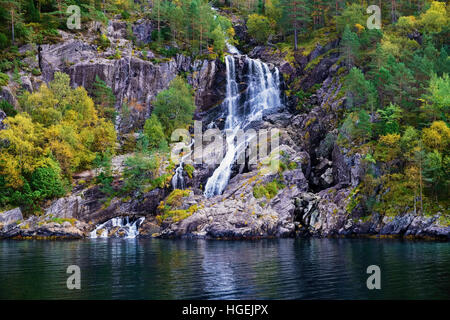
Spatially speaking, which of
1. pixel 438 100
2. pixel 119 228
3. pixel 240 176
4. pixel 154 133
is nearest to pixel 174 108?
pixel 154 133

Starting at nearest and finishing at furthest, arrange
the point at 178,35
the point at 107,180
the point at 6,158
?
1. the point at 6,158
2. the point at 107,180
3. the point at 178,35

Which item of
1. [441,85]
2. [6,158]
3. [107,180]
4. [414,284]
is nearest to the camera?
[414,284]

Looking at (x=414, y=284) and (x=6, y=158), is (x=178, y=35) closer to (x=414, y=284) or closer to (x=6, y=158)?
(x=6, y=158)

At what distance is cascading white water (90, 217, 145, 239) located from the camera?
63562mm


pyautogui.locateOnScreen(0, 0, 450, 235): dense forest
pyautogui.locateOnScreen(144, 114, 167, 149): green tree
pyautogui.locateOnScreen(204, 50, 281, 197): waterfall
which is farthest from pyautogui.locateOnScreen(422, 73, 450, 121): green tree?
pyautogui.locateOnScreen(144, 114, 167, 149): green tree

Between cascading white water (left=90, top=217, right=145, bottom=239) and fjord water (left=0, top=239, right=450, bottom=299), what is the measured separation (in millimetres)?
22310

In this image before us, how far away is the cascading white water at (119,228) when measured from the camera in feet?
209

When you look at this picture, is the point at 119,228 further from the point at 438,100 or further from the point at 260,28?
the point at 260,28

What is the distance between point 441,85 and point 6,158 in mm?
75119

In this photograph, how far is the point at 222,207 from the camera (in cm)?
6156

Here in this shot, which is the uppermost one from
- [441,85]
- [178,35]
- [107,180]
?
[178,35]

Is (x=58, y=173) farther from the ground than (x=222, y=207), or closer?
farther from the ground

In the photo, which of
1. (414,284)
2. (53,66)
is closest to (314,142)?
(414,284)

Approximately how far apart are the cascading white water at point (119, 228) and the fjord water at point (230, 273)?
878 inches
